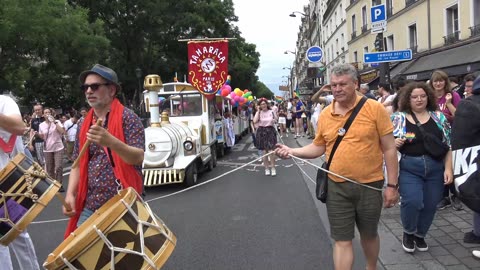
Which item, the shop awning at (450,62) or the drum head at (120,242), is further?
the shop awning at (450,62)

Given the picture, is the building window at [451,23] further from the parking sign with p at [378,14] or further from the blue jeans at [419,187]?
the blue jeans at [419,187]

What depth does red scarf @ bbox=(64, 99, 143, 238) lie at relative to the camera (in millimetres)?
2986

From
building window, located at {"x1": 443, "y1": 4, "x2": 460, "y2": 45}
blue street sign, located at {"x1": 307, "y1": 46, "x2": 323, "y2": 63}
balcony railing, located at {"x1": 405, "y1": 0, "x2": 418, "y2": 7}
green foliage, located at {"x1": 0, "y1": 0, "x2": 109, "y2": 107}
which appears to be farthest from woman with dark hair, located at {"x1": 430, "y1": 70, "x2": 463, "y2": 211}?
balcony railing, located at {"x1": 405, "y1": 0, "x2": 418, "y2": 7}

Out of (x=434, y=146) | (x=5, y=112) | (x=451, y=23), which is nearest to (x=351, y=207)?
(x=434, y=146)

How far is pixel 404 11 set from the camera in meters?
27.3

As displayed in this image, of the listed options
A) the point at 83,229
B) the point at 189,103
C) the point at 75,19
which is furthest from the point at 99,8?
the point at 83,229

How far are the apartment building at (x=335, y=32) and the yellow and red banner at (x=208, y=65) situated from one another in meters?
31.4

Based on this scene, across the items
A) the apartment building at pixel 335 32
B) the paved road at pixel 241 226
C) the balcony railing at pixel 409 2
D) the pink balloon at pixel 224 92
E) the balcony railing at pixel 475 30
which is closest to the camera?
the paved road at pixel 241 226

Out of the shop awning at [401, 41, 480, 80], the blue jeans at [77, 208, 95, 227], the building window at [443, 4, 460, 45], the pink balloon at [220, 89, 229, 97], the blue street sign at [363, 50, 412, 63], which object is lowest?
the blue jeans at [77, 208, 95, 227]

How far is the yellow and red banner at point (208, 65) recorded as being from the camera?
11586mm

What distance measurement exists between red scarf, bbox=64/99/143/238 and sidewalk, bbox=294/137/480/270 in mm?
2649

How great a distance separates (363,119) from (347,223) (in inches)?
32.2

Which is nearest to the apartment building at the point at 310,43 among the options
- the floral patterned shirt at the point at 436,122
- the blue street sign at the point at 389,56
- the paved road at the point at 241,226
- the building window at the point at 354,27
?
the building window at the point at 354,27

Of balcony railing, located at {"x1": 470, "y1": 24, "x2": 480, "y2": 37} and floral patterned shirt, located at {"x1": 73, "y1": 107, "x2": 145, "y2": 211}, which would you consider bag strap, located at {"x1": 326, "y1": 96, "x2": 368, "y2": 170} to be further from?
balcony railing, located at {"x1": 470, "y1": 24, "x2": 480, "y2": 37}
